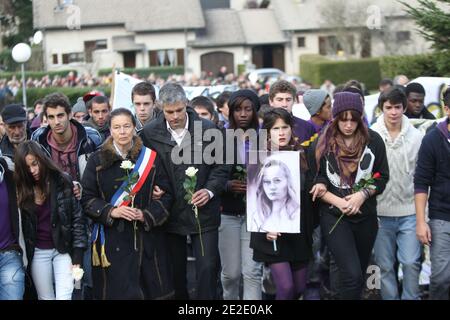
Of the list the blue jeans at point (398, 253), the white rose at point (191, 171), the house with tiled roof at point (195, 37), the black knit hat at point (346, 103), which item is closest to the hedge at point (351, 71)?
the house with tiled roof at point (195, 37)

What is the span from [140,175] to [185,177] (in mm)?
443

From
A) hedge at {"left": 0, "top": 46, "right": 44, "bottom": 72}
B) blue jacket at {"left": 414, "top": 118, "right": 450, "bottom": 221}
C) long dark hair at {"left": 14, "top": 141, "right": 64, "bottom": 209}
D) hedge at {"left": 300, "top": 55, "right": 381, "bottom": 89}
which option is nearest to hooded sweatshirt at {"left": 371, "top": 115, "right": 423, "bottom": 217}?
blue jacket at {"left": 414, "top": 118, "right": 450, "bottom": 221}

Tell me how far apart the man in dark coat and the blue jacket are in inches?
68.1

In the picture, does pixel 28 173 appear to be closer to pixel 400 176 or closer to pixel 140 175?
pixel 140 175

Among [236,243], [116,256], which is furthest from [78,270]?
[236,243]

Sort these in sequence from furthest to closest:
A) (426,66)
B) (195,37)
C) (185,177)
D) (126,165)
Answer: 1. (195,37)
2. (426,66)
3. (185,177)
4. (126,165)

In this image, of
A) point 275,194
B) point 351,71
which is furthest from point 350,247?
point 351,71

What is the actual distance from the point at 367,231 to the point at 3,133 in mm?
3739

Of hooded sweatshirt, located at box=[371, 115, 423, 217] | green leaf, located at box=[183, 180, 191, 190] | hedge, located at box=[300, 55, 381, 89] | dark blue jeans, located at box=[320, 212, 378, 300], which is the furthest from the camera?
hedge, located at box=[300, 55, 381, 89]

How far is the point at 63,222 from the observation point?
720 centimetres

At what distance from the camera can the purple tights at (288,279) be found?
721 centimetres

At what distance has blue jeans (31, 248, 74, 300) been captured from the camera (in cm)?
722

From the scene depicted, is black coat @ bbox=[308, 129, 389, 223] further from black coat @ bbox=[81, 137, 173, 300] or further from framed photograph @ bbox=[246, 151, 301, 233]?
black coat @ bbox=[81, 137, 173, 300]
